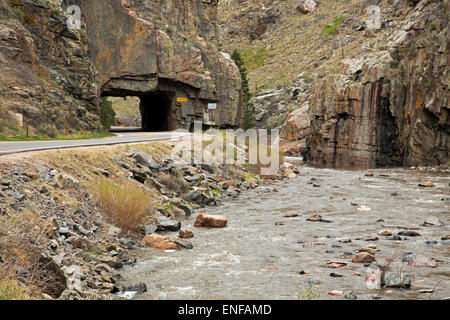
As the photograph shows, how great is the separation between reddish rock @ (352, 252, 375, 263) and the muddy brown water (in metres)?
0.22

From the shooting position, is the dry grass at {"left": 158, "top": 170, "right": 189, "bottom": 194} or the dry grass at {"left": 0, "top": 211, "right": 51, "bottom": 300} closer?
the dry grass at {"left": 0, "top": 211, "right": 51, "bottom": 300}

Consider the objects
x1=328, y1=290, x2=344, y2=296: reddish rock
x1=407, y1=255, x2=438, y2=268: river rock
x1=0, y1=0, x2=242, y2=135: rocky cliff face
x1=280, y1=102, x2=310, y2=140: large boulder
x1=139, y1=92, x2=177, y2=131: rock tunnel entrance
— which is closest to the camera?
x1=328, y1=290, x2=344, y2=296: reddish rock

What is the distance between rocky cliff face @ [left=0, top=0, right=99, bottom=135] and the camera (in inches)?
985

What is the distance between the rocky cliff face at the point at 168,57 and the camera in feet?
135

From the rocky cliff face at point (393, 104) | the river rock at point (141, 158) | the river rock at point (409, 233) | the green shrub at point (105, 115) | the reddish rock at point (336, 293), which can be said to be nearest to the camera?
the reddish rock at point (336, 293)

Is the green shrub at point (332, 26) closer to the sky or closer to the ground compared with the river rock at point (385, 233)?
closer to the sky

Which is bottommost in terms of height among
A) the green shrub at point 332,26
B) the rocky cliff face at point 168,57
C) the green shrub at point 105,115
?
the green shrub at point 105,115

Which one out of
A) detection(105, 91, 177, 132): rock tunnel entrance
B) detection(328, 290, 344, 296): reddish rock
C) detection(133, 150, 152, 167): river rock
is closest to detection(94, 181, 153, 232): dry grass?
detection(133, 150, 152, 167): river rock

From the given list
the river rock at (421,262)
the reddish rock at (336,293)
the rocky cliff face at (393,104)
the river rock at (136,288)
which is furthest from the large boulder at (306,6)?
the river rock at (136,288)

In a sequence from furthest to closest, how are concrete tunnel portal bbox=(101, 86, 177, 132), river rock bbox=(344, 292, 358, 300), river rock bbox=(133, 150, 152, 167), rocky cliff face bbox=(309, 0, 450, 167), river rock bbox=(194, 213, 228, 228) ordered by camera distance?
concrete tunnel portal bbox=(101, 86, 177, 132)
rocky cliff face bbox=(309, 0, 450, 167)
river rock bbox=(133, 150, 152, 167)
river rock bbox=(194, 213, 228, 228)
river rock bbox=(344, 292, 358, 300)

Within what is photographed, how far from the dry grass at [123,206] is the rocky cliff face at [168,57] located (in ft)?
101

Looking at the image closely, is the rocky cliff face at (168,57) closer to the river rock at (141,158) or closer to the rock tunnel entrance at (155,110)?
the rock tunnel entrance at (155,110)

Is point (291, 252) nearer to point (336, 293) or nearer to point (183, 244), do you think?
point (183, 244)

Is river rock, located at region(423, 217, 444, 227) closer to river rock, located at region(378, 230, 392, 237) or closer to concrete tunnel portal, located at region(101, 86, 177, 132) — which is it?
river rock, located at region(378, 230, 392, 237)
